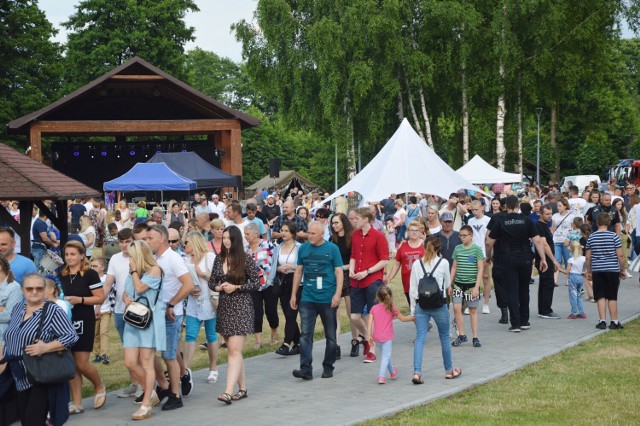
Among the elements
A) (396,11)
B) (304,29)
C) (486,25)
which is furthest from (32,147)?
(486,25)

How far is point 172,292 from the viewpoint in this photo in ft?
29.3

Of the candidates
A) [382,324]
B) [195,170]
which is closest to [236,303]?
[382,324]

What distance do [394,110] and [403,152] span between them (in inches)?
1030

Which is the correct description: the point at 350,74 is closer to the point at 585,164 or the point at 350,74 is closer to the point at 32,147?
the point at 32,147

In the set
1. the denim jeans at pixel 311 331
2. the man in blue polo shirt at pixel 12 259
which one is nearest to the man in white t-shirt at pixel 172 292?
the man in blue polo shirt at pixel 12 259

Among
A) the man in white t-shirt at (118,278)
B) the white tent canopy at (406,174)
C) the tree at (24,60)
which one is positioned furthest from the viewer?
the tree at (24,60)

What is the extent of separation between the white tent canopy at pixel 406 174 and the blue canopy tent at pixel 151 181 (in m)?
6.66

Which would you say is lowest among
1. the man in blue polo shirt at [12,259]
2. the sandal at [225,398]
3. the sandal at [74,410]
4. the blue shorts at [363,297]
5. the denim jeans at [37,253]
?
the sandal at [74,410]

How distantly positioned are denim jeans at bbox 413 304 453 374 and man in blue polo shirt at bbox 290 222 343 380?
93cm

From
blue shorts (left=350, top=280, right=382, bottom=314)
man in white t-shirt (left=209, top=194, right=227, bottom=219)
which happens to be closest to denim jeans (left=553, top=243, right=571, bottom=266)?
blue shorts (left=350, top=280, right=382, bottom=314)

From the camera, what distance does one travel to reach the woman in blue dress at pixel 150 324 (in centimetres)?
853

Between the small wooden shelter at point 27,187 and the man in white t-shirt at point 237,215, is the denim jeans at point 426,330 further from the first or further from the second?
the man in white t-shirt at point 237,215

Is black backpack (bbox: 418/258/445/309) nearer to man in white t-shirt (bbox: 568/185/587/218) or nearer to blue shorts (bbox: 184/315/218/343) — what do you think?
blue shorts (bbox: 184/315/218/343)

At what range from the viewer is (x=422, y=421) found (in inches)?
321
